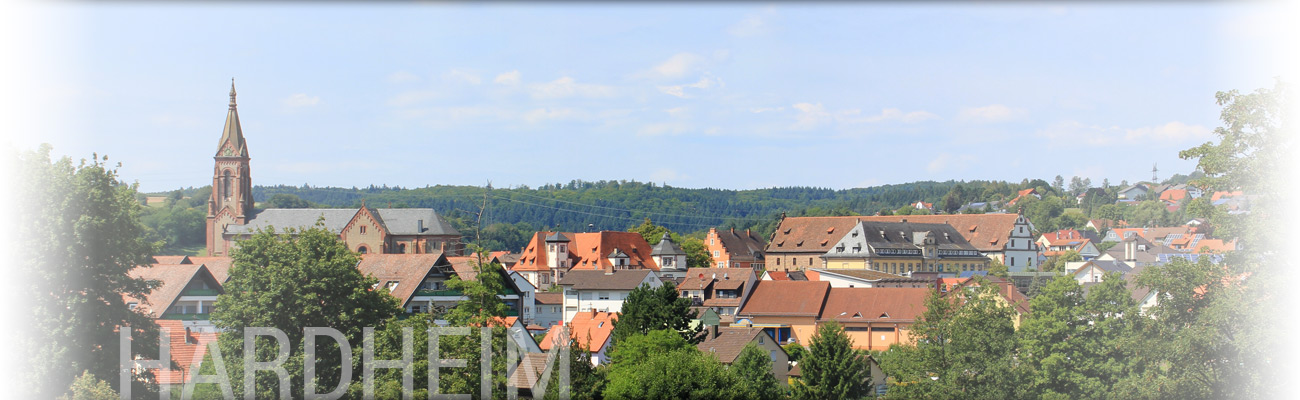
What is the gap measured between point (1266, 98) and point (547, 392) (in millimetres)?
18950

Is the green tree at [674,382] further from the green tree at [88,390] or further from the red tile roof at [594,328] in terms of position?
the red tile roof at [594,328]

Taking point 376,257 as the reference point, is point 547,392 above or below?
below

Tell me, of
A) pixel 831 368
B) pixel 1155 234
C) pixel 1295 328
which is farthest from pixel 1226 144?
pixel 1155 234

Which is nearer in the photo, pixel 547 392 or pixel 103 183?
pixel 103 183

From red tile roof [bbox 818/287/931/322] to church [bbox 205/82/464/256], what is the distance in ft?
146

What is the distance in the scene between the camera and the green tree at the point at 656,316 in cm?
4441

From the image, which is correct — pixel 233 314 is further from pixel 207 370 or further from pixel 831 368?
pixel 831 368

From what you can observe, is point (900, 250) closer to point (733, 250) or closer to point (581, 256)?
point (733, 250)

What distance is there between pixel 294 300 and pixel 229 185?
8012 cm

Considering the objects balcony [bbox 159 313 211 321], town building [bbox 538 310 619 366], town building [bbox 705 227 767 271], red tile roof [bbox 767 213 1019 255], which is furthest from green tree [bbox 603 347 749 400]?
town building [bbox 705 227 767 271]

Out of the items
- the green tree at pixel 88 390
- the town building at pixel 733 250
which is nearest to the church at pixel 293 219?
the town building at pixel 733 250

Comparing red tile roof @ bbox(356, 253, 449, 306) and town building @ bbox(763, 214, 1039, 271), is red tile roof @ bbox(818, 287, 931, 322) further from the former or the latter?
town building @ bbox(763, 214, 1039, 271)

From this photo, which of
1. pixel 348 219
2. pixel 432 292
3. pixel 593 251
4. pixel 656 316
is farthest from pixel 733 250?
pixel 432 292

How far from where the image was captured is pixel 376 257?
44.1 m
